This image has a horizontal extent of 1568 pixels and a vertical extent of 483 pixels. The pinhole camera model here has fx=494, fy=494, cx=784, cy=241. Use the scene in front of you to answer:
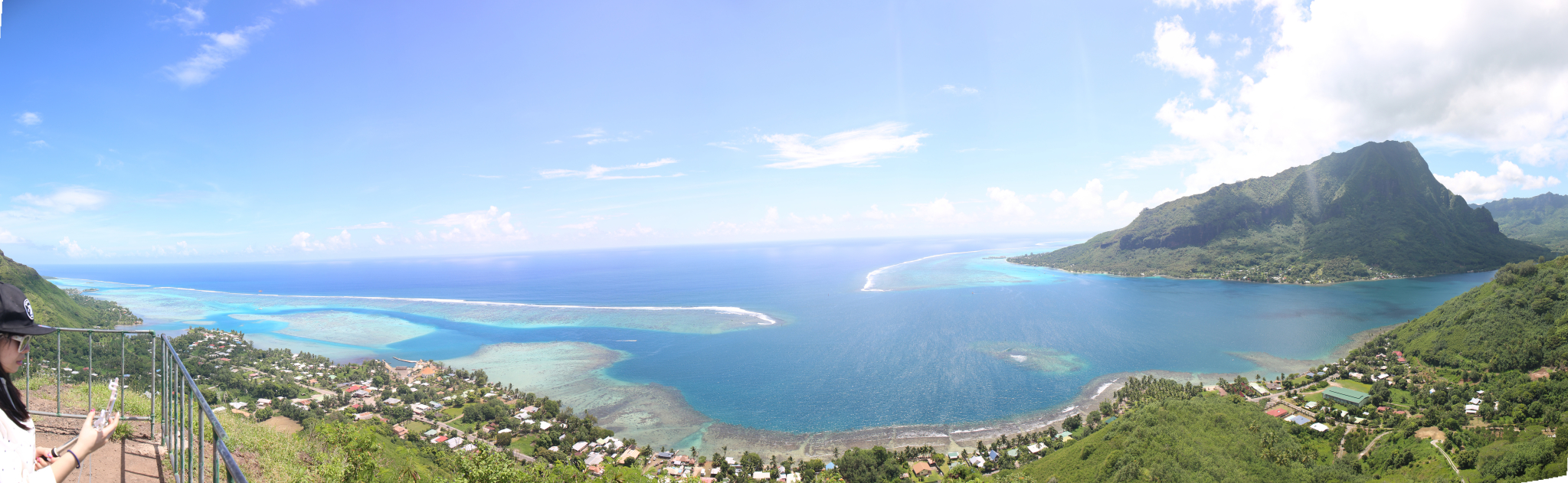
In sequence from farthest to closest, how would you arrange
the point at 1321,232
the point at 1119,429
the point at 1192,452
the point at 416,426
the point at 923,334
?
1. the point at 1321,232
2. the point at 923,334
3. the point at 416,426
4. the point at 1119,429
5. the point at 1192,452

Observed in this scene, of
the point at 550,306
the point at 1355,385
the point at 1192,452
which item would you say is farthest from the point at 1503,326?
the point at 550,306

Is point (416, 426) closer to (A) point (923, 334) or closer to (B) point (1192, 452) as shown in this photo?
(B) point (1192, 452)

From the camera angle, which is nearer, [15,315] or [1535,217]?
[15,315]

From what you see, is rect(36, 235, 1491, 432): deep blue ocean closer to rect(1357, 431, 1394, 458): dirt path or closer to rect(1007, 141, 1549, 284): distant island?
rect(1007, 141, 1549, 284): distant island

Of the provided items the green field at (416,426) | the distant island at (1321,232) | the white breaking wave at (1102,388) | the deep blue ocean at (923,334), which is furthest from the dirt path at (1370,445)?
the distant island at (1321,232)

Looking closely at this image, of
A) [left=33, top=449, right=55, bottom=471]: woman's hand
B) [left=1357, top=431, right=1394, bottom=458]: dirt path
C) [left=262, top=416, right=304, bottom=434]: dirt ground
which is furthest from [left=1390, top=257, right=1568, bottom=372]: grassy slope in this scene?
[left=262, top=416, right=304, bottom=434]: dirt ground

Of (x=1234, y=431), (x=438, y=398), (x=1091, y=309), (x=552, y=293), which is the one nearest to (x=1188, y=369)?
(x=1234, y=431)
